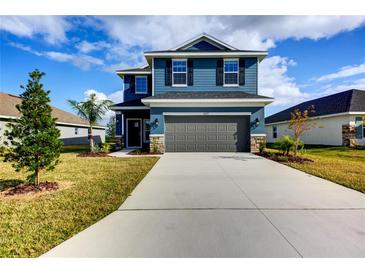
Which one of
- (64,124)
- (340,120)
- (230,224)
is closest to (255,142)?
(340,120)

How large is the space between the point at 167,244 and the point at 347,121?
19.4 metres

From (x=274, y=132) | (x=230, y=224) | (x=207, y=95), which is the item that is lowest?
(x=230, y=224)

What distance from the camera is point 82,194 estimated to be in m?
4.77

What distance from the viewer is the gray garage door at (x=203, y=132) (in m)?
12.8

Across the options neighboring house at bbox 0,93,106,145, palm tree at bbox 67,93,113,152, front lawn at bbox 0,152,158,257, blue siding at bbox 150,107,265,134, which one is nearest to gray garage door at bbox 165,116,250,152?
blue siding at bbox 150,107,265,134

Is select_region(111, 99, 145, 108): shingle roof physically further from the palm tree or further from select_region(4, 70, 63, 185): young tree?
select_region(4, 70, 63, 185): young tree

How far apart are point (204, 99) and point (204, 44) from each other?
4.96m

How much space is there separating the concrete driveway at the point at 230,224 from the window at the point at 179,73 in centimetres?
972

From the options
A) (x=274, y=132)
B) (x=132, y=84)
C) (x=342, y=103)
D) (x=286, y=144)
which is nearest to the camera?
(x=286, y=144)

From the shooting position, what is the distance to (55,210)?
383 cm

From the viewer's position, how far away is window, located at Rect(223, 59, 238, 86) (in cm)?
1371

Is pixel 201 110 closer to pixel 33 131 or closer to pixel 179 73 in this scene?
pixel 179 73
